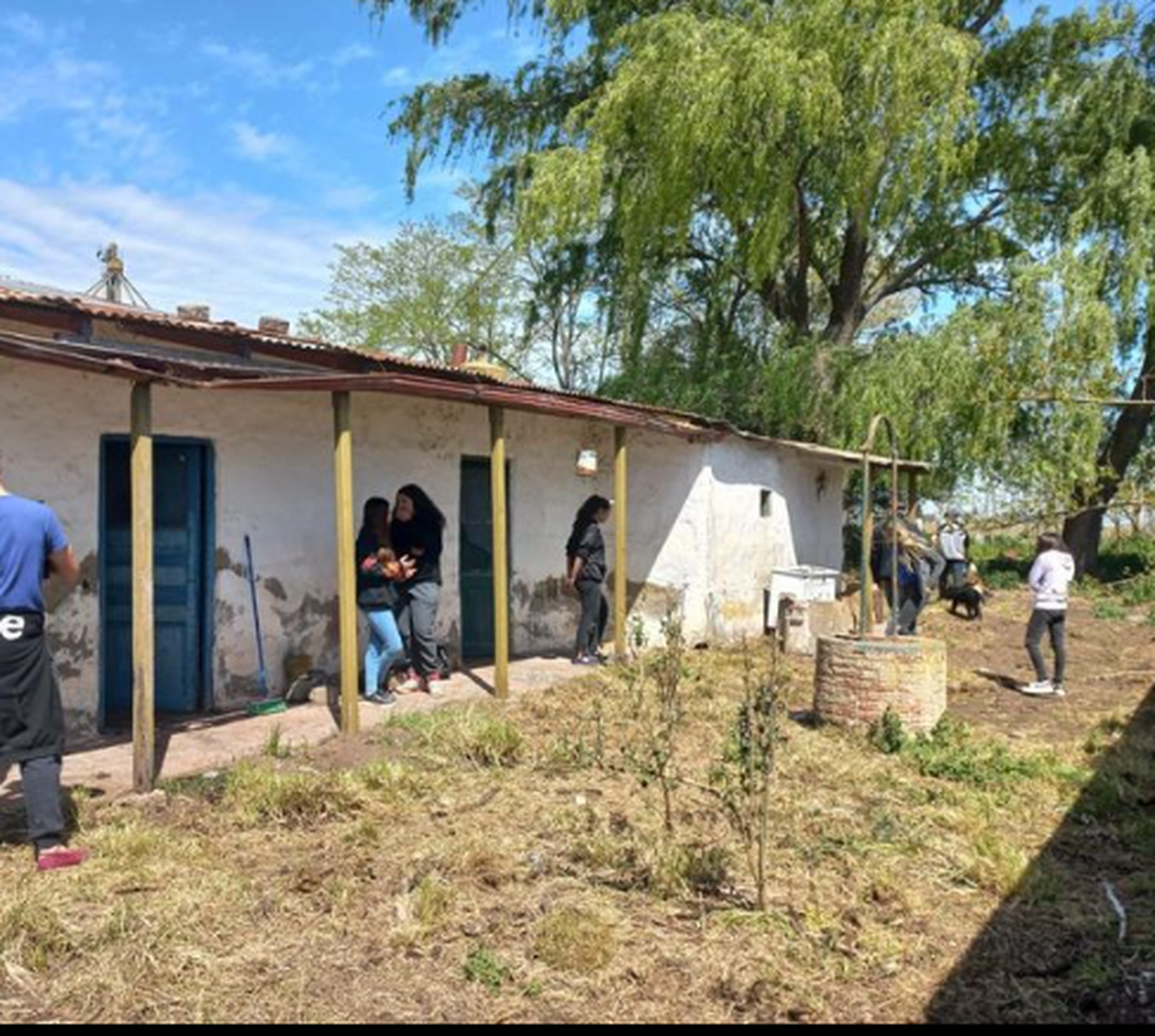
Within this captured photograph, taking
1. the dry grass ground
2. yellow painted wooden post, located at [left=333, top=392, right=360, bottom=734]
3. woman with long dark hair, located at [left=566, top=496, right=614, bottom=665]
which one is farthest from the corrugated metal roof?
the dry grass ground

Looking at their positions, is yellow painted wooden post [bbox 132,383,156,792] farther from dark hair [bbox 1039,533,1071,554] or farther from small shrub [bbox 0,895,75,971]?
dark hair [bbox 1039,533,1071,554]

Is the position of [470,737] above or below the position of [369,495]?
below

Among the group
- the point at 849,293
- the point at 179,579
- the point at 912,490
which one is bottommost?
the point at 179,579

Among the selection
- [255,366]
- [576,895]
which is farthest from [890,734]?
[255,366]

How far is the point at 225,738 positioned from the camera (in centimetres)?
677

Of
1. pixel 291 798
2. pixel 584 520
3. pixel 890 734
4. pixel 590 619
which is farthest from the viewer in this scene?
pixel 590 619

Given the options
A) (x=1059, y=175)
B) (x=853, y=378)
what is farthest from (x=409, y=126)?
(x=1059, y=175)

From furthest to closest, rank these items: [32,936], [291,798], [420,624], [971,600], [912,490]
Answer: [912,490]
[971,600]
[420,624]
[291,798]
[32,936]

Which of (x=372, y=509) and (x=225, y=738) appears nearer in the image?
(x=225, y=738)

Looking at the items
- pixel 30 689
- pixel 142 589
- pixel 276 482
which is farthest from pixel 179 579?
pixel 30 689

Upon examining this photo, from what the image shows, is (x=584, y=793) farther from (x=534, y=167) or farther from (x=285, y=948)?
(x=534, y=167)

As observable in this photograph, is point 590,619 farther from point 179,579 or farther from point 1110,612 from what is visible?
point 1110,612

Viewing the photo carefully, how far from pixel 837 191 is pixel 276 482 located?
8.99 metres

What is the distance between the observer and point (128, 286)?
11.4m
